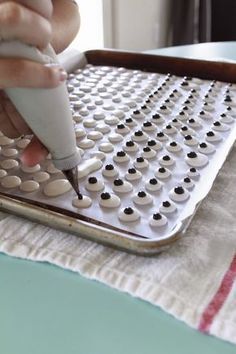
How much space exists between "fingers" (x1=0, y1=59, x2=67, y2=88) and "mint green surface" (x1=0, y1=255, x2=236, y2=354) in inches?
7.0

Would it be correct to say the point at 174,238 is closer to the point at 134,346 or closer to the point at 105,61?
the point at 134,346

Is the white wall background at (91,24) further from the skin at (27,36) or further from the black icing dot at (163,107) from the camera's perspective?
the skin at (27,36)

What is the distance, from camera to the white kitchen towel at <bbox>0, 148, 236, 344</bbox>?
0.44 m

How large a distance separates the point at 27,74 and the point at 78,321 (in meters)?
0.21

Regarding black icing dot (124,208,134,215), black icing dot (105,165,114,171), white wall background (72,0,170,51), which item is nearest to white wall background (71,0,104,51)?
white wall background (72,0,170,51)

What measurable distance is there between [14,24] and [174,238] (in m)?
0.24

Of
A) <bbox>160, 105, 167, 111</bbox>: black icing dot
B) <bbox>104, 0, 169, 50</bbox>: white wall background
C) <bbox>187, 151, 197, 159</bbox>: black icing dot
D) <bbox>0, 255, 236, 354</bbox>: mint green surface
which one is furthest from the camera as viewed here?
<bbox>104, 0, 169, 50</bbox>: white wall background

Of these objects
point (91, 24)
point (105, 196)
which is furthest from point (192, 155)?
point (91, 24)

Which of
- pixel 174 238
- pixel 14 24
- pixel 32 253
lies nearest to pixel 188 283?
pixel 174 238

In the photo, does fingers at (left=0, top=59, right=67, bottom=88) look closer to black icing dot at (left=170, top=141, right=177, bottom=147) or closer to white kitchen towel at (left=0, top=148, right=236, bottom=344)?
white kitchen towel at (left=0, top=148, right=236, bottom=344)

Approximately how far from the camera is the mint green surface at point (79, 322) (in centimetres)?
41

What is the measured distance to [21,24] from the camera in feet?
1.36

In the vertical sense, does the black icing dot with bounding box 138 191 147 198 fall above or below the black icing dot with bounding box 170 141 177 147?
above

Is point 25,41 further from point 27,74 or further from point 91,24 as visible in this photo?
point 91,24
